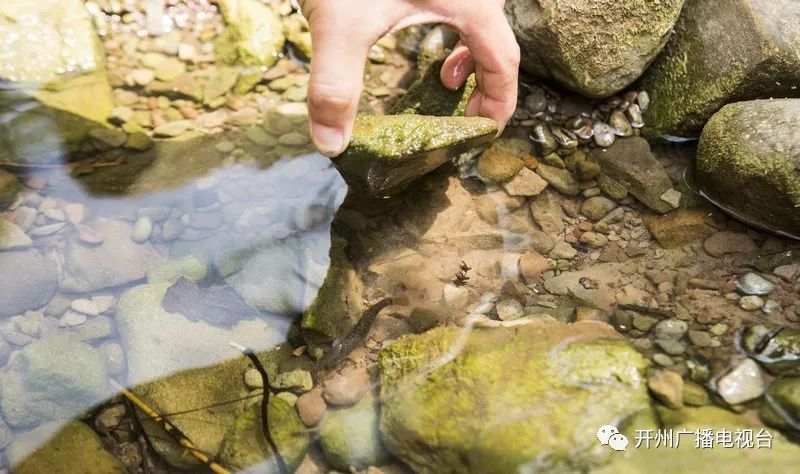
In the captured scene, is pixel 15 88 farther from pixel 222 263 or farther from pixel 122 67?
pixel 222 263

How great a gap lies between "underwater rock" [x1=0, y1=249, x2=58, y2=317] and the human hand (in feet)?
6.04

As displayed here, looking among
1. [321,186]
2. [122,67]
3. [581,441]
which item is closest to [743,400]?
[581,441]

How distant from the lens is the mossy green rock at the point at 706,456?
2.37 metres

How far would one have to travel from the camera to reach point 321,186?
12.3 feet

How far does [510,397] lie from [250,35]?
10.4ft

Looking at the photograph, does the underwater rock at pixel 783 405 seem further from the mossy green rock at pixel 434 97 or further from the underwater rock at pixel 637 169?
the mossy green rock at pixel 434 97

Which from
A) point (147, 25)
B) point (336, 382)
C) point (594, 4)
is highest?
point (594, 4)

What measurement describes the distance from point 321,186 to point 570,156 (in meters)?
1.56

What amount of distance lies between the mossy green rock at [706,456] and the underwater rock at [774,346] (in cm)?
33

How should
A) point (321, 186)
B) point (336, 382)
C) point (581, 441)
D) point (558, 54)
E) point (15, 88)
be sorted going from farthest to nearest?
point (15, 88) → point (321, 186) → point (558, 54) → point (336, 382) → point (581, 441)

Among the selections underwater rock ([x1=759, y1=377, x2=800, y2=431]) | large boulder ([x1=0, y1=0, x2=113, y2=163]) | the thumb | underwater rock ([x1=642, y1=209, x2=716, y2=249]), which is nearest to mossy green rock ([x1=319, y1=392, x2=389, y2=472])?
the thumb

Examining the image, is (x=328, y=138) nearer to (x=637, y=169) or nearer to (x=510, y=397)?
(x=510, y=397)

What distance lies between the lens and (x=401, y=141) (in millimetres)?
2934

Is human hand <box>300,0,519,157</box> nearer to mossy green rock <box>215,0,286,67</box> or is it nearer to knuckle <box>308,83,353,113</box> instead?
knuckle <box>308,83,353,113</box>
